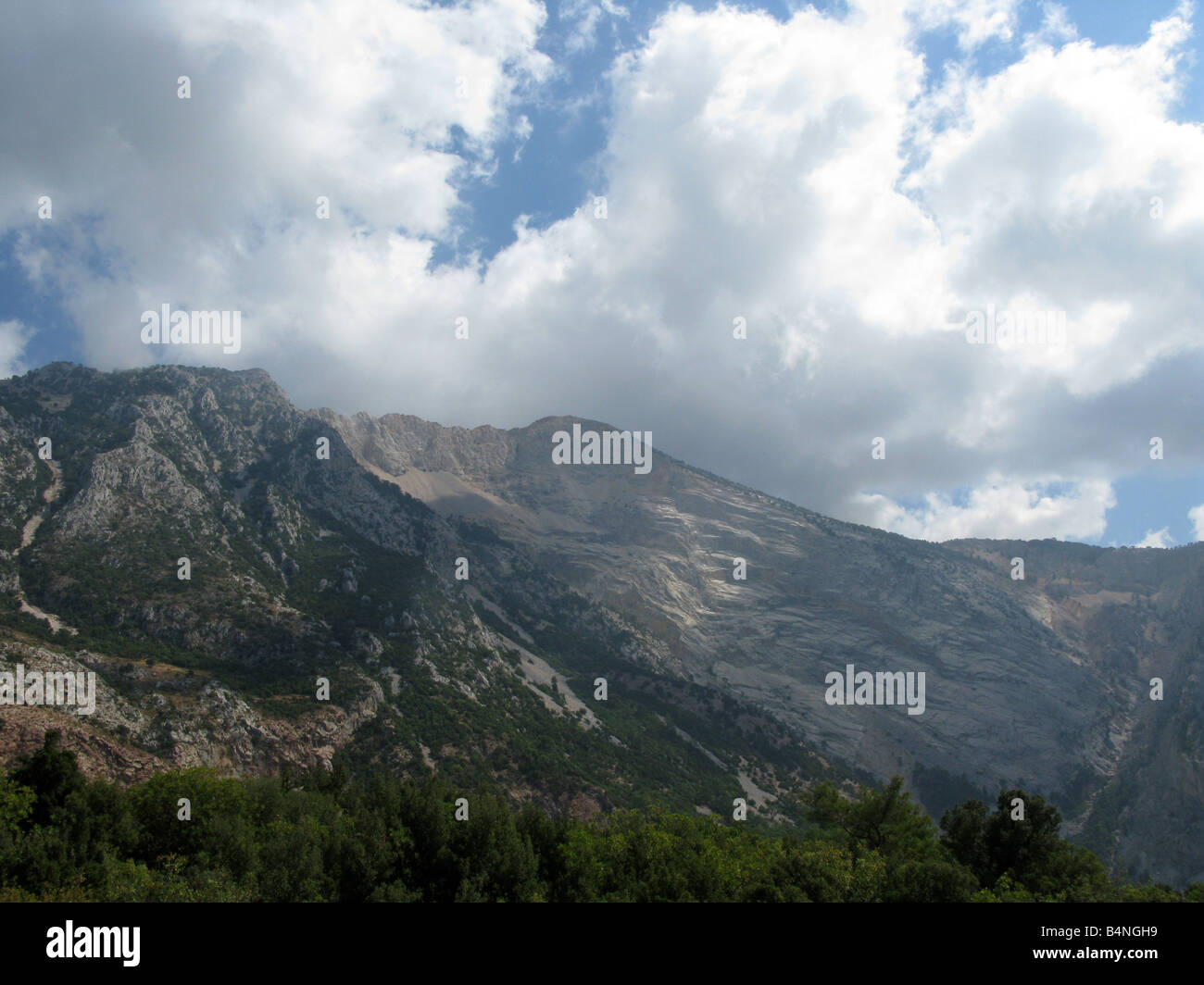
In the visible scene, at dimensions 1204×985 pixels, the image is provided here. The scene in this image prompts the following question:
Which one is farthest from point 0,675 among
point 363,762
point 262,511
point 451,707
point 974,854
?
point 974,854

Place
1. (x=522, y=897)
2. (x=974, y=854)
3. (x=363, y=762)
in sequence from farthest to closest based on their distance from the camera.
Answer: (x=363, y=762) < (x=974, y=854) < (x=522, y=897)

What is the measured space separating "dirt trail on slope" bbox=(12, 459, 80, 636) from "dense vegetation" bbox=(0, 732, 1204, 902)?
5297 centimetres

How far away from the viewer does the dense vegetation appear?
3500cm

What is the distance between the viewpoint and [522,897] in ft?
127

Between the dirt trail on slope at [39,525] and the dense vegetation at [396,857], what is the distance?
174 ft

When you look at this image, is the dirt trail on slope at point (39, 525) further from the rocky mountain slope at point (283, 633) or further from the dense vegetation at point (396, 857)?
the dense vegetation at point (396, 857)

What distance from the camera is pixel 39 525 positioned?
348 feet

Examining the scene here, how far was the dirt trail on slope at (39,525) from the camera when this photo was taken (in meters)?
88.2

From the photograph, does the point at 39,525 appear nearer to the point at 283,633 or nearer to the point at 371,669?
the point at 283,633

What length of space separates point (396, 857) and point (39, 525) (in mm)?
99257

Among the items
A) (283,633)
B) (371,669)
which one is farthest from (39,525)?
(371,669)

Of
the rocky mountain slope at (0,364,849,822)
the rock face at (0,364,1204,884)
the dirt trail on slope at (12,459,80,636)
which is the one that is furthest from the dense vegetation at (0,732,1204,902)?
the dirt trail on slope at (12,459,80,636)
